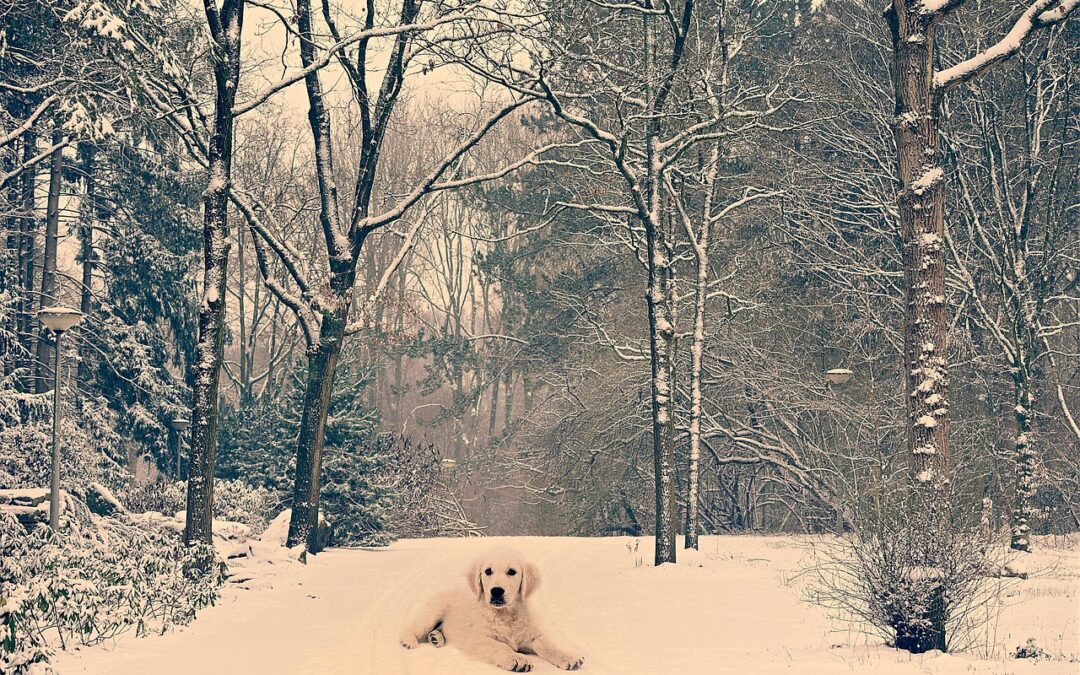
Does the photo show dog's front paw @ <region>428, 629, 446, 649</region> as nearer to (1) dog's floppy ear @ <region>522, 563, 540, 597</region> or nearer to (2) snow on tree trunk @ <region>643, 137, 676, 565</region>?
(1) dog's floppy ear @ <region>522, 563, 540, 597</region>

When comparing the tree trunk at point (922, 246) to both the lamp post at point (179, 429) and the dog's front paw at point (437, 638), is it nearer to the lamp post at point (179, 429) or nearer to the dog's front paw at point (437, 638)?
the dog's front paw at point (437, 638)

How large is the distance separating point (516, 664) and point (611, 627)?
12.7 feet

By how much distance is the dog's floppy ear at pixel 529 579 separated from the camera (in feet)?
28.6

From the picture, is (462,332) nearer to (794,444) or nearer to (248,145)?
(248,145)

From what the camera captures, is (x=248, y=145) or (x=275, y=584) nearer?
(x=275, y=584)

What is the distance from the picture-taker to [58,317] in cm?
1777

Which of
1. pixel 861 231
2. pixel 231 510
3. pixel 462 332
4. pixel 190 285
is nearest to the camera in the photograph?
pixel 231 510

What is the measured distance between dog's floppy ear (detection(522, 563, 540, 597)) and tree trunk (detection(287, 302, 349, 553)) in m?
12.4

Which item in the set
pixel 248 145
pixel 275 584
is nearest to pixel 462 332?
pixel 248 145

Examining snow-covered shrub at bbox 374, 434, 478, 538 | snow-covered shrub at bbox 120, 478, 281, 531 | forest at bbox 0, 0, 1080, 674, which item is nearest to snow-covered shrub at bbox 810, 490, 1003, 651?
forest at bbox 0, 0, 1080, 674

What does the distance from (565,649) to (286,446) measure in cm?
2042

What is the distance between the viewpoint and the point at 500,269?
41.2m

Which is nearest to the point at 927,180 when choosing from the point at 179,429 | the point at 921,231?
the point at 921,231

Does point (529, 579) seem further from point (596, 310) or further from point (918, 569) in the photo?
point (596, 310)
